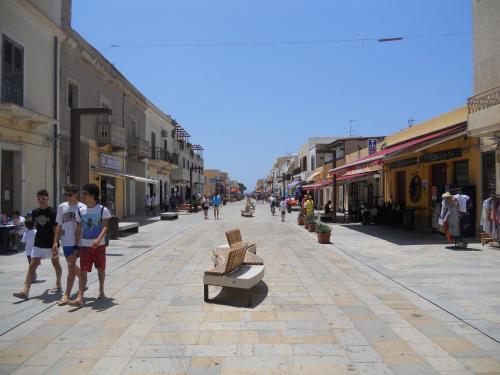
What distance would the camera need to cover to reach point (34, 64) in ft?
50.0

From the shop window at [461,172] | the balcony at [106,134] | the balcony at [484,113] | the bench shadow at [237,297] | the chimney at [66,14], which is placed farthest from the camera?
the balcony at [106,134]

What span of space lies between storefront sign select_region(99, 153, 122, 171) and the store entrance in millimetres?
643

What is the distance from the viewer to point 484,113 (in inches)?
481

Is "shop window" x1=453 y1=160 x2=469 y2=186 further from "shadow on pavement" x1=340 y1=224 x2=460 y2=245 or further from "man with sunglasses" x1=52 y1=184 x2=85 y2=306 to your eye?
"man with sunglasses" x1=52 y1=184 x2=85 y2=306

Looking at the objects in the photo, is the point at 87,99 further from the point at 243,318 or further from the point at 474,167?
the point at 243,318

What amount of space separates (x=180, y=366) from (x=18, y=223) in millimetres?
9615

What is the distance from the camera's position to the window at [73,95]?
18781 mm

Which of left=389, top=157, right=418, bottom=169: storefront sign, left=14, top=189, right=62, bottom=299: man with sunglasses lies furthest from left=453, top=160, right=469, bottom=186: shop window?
left=14, top=189, right=62, bottom=299: man with sunglasses

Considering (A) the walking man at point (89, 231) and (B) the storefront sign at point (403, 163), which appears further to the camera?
(B) the storefront sign at point (403, 163)

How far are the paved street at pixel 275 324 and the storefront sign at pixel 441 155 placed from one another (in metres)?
6.26

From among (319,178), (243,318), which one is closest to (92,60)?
(243,318)

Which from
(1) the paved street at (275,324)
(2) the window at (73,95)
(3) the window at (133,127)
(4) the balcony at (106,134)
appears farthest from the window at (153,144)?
(1) the paved street at (275,324)

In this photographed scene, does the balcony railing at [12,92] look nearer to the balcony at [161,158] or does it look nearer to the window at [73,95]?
the window at [73,95]

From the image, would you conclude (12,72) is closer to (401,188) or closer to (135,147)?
(135,147)
